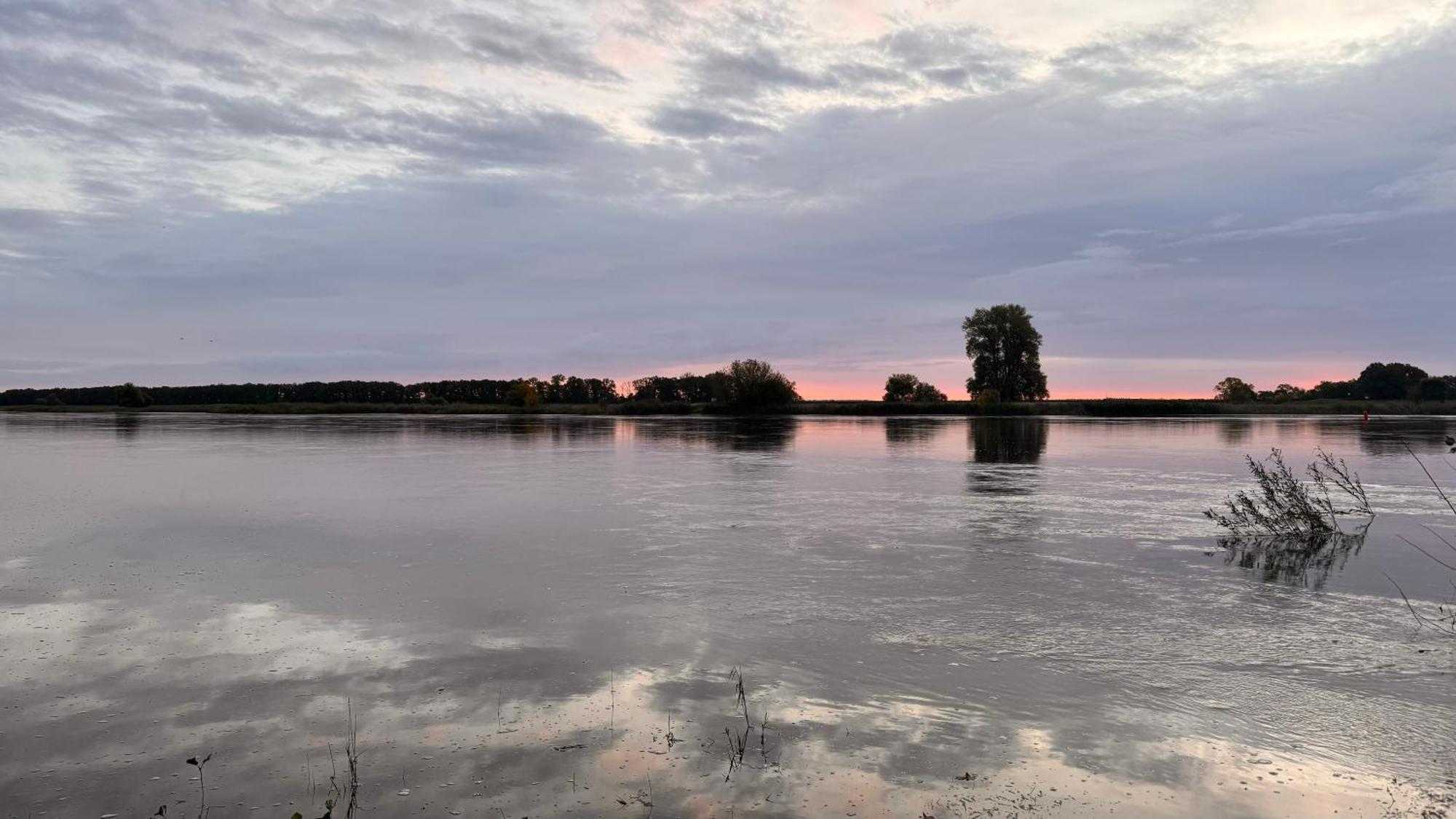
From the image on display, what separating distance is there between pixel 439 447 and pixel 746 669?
90.0ft

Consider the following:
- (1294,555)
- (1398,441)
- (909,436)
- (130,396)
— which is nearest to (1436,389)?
(1398,441)

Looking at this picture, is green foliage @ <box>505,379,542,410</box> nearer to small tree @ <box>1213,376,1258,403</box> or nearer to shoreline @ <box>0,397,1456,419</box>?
shoreline @ <box>0,397,1456,419</box>

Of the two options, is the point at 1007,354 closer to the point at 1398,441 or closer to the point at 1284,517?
the point at 1398,441

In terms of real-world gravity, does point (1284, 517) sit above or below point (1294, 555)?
above

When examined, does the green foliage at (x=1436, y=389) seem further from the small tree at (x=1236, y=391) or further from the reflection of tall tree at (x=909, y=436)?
the reflection of tall tree at (x=909, y=436)

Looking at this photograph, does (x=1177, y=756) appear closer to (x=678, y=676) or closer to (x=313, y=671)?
(x=678, y=676)

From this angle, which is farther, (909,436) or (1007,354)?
(1007,354)

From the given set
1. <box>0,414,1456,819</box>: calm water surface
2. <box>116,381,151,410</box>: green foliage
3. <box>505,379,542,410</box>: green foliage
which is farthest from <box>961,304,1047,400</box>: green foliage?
<box>116,381,151,410</box>: green foliage

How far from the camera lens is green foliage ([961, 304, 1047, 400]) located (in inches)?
3556

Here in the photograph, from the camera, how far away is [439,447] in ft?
103

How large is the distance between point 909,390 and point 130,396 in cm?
9765

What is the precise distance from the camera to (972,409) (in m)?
87.3

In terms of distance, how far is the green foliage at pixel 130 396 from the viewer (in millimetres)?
109188

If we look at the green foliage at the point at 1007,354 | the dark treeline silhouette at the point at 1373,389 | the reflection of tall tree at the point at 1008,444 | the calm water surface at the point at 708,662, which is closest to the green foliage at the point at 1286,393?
the dark treeline silhouette at the point at 1373,389
